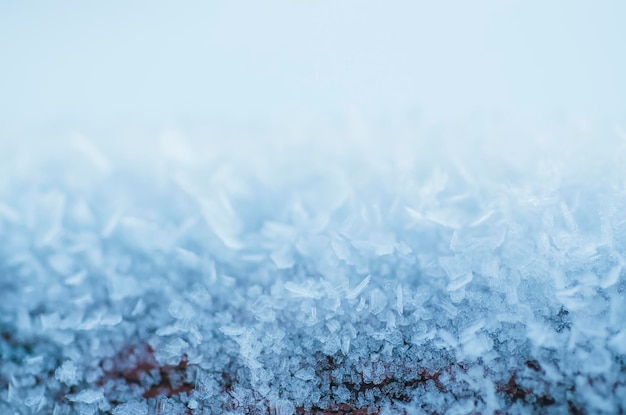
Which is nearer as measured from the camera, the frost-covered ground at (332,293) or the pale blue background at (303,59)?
the frost-covered ground at (332,293)

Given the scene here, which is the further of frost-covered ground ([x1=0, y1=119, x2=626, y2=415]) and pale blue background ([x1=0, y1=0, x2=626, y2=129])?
pale blue background ([x1=0, y1=0, x2=626, y2=129])

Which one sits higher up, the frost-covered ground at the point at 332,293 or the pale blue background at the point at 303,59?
the pale blue background at the point at 303,59

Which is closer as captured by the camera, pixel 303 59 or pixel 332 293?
pixel 332 293

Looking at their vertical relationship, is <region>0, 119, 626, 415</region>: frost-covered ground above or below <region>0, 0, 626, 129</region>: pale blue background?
below

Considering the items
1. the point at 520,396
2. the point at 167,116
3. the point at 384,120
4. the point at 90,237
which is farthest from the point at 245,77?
the point at 520,396
